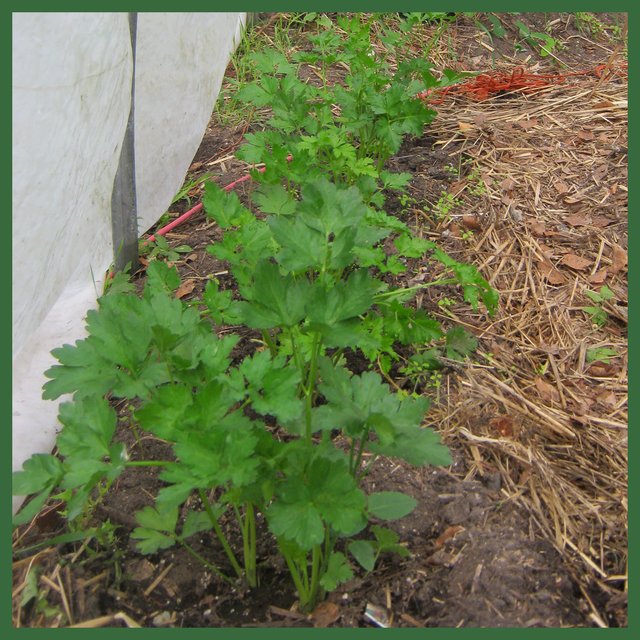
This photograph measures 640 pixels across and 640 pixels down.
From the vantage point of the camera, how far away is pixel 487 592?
1637mm

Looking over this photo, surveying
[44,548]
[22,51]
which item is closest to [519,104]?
[22,51]

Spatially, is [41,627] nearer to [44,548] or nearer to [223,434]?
[44,548]

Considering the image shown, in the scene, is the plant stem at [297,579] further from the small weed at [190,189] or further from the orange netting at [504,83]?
the orange netting at [504,83]

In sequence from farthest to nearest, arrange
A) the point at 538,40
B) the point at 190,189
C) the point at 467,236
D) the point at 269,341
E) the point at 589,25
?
the point at 589,25
the point at 538,40
the point at 190,189
the point at 467,236
the point at 269,341

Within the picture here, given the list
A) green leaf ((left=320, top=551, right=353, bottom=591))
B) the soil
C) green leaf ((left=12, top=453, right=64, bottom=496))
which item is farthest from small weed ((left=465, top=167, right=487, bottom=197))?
green leaf ((left=12, top=453, right=64, bottom=496))

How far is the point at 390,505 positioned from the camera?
163 cm

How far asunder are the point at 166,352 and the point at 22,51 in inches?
27.8

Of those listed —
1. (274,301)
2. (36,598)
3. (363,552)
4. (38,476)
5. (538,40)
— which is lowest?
(36,598)

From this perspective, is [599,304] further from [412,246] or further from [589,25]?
[589,25]

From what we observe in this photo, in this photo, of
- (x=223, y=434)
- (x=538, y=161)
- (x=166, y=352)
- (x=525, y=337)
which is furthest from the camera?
(x=538, y=161)

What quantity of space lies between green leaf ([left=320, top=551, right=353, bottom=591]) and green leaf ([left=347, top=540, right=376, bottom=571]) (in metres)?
0.04

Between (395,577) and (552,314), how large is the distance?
3.66 ft

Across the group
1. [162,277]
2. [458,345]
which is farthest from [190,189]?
[458,345]

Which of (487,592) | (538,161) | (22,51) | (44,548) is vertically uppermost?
(22,51)
